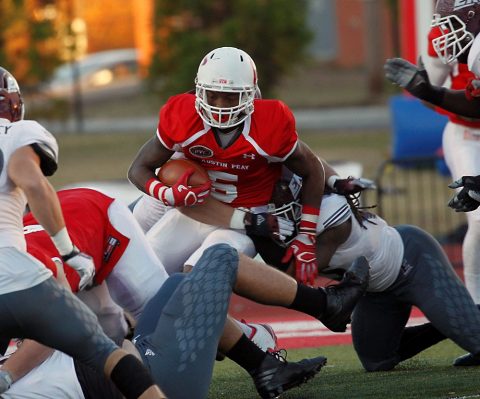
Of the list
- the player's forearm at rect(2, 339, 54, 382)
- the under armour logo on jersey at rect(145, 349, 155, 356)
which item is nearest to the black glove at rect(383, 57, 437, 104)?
the under armour logo on jersey at rect(145, 349, 155, 356)

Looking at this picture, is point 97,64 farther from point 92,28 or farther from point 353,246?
point 353,246

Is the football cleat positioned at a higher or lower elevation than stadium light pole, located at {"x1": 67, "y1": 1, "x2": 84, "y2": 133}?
higher

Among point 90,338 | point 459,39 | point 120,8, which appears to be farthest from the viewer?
point 120,8

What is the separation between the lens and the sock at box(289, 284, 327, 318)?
4832 millimetres

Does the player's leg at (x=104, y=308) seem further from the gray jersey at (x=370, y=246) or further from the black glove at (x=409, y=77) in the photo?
the black glove at (x=409, y=77)

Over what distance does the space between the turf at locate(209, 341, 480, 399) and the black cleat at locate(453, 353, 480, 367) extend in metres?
0.05

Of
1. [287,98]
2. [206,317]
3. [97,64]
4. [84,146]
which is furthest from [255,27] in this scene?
[206,317]

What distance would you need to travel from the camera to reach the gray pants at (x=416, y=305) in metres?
5.43

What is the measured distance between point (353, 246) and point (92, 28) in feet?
111

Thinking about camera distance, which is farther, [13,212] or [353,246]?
[353,246]

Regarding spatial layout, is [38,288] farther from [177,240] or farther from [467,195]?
[467,195]

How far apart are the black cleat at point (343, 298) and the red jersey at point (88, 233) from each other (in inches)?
33.3

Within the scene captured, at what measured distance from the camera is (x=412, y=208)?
12.7m

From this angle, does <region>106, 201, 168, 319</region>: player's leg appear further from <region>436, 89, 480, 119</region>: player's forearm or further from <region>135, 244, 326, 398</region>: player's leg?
<region>436, 89, 480, 119</region>: player's forearm
